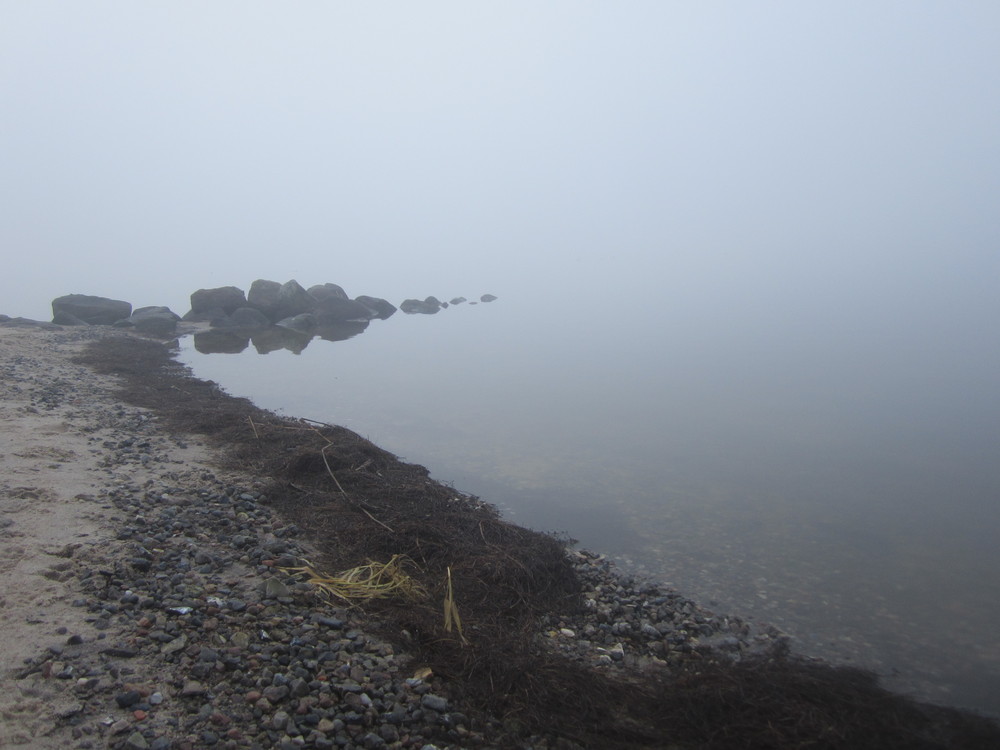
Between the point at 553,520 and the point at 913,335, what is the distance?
71.6 feet

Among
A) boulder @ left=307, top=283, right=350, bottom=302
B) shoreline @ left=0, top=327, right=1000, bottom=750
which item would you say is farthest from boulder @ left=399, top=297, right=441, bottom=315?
shoreline @ left=0, top=327, right=1000, bottom=750

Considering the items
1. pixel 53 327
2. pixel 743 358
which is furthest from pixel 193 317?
pixel 743 358

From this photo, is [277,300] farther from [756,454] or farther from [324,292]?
[756,454]

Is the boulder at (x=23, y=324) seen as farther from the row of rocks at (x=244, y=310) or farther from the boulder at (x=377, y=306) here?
the boulder at (x=377, y=306)

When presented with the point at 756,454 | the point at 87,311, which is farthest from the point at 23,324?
the point at 756,454

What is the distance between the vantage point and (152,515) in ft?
23.6

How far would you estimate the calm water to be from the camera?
7355mm

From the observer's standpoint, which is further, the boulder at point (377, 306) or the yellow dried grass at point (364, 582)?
the boulder at point (377, 306)

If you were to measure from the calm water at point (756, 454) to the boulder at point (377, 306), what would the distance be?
12.7 m

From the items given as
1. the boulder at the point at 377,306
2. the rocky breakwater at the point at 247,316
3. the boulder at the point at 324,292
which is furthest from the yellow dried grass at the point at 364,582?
the boulder at the point at 377,306

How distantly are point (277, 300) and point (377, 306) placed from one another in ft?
23.3

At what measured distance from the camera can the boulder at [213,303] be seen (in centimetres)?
3469

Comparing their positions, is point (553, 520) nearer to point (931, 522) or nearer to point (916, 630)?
point (916, 630)

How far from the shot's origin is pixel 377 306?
136 ft
